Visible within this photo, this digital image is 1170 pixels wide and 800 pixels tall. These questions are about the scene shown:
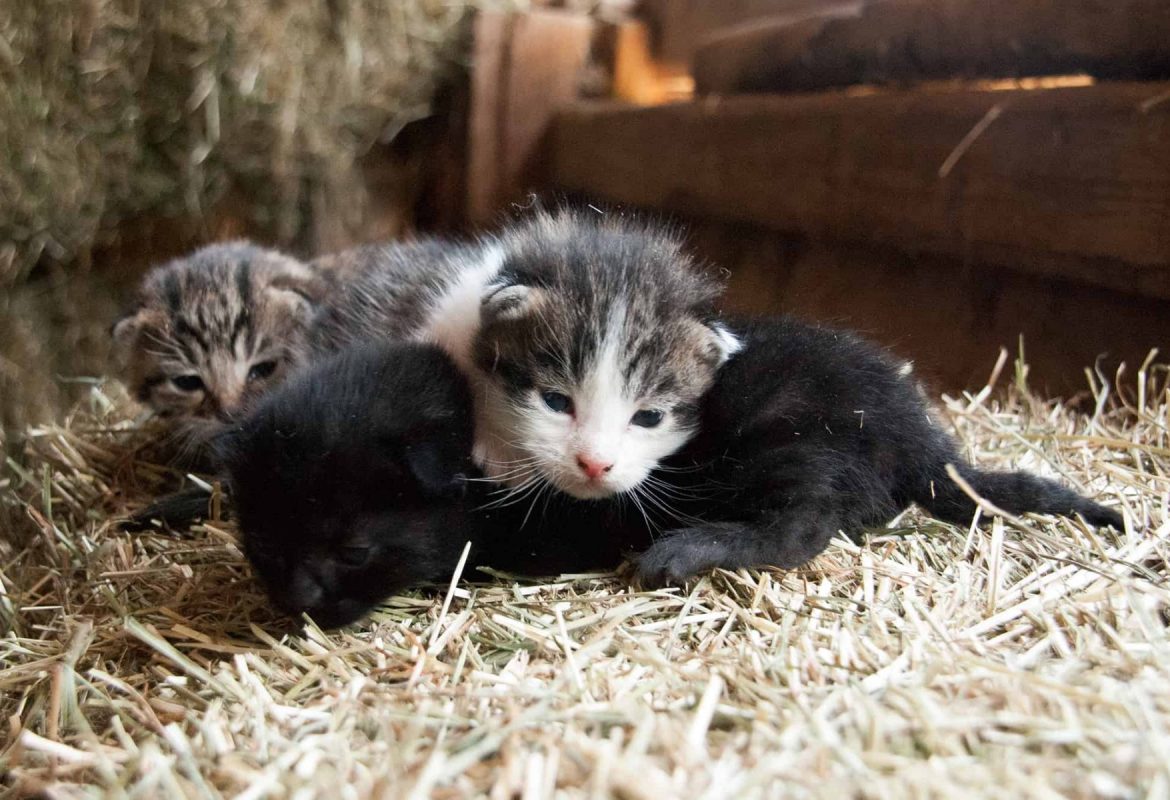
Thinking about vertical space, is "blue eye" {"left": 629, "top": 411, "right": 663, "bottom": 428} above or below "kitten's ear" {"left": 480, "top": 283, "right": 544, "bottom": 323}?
below

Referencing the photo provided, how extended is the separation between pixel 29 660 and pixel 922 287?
3584 millimetres

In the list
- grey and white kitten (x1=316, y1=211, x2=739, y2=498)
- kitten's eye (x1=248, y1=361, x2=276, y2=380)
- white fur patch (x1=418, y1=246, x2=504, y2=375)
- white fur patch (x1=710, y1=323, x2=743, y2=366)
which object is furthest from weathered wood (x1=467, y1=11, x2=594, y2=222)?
white fur patch (x1=710, y1=323, x2=743, y2=366)

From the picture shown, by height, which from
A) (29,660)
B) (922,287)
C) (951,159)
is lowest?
(29,660)

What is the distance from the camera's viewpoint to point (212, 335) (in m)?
3.41

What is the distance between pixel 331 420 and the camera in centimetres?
213

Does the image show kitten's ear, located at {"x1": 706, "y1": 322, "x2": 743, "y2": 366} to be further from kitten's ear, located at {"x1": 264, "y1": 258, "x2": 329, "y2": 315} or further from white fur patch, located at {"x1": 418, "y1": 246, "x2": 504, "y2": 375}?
kitten's ear, located at {"x1": 264, "y1": 258, "x2": 329, "y2": 315}

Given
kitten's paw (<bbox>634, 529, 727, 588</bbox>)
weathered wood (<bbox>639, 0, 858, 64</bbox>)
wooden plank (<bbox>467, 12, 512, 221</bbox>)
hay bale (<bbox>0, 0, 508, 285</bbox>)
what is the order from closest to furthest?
kitten's paw (<bbox>634, 529, 727, 588</bbox>) < hay bale (<bbox>0, 0, 508, 285</bbox>) < weathered wood (<bbox>639, 0, 858, 64</bbox>) < wooden plank (<bbox>467, 12, 512, 221</bbox>)

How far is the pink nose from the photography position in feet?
7.70

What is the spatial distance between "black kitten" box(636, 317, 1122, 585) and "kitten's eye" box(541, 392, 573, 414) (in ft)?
1.27

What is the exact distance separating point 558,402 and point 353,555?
2.39 ft

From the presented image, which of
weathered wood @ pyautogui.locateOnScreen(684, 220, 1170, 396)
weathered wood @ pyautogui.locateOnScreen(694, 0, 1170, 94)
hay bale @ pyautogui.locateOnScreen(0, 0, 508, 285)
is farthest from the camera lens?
hay bale @ pyautogui.locateOnScreen(0, 0, 508, 285)

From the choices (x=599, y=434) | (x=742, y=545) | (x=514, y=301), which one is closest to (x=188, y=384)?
(x=514, y=301)

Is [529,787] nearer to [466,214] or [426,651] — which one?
[426,651]

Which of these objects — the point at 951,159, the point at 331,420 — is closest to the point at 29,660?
the point at 331,420
